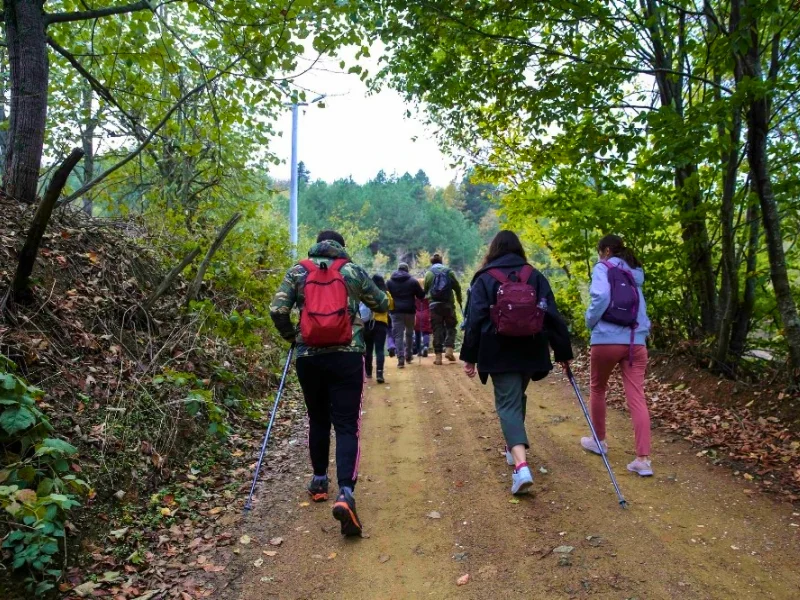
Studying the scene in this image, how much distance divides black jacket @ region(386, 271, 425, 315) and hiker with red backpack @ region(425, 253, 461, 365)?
36 cm

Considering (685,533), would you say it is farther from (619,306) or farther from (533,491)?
(619,306)

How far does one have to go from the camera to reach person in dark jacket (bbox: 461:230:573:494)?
4738 millimetres

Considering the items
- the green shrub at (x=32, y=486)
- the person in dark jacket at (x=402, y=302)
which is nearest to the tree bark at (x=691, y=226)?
the person in dark jacket at (x=402, y=302)

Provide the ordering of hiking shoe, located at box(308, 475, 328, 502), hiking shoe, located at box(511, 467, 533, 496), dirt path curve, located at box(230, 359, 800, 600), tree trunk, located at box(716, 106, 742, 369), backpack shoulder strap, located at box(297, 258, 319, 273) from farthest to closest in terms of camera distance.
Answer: tree trunk, located at box(716, 106, 742, 369) < hiking shoe, located at box(308, 475, 328, 502) < hiking shoe, located at box(511, 467, 533, 496) < backpack shoulder strap, located at box(297, 258, 319, 273) < dirt path curve, located at box(230, 359, 800, 600)

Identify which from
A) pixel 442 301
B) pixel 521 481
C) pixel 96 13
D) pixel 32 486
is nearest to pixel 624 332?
pixel 521 481

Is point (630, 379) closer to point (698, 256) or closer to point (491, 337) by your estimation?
point (491, 337)

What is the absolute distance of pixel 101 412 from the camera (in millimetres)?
4750

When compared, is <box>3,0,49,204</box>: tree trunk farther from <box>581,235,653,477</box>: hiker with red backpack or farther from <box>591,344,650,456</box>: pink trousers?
<box>591,344,650,456</box>: pink trousers

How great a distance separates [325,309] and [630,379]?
9.34 ft

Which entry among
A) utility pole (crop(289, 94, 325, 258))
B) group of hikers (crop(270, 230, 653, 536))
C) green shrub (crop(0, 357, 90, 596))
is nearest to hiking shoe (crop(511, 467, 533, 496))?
group of hikers (crop(270, 230, 653, 536))

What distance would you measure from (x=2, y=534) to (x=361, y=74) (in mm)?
5588

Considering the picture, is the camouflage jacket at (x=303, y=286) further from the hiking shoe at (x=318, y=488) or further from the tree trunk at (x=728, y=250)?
the tree trunk at (x=728, y=250)

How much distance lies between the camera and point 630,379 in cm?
520

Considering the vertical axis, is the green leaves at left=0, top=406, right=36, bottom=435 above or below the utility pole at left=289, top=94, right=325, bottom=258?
below
